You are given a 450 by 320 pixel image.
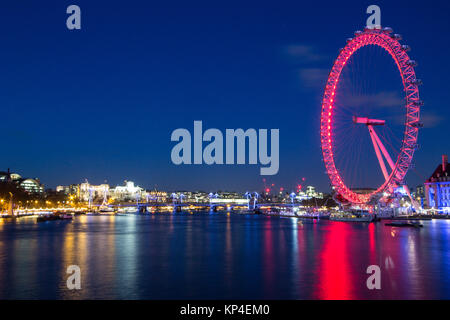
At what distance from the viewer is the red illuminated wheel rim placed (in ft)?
168

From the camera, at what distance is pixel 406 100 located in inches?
2077

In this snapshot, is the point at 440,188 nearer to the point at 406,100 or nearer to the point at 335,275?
the point at 406,100

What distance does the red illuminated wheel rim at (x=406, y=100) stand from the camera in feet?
168

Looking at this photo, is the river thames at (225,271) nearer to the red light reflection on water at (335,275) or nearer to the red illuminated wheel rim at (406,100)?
the red light reflection on water at (335,275)

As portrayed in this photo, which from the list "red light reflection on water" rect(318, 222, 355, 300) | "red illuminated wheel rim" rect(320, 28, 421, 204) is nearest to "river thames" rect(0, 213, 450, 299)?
"red light reflection on water" rect(318, 222, 355, 300)

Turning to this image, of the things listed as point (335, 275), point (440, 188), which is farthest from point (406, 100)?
point (440, 188)

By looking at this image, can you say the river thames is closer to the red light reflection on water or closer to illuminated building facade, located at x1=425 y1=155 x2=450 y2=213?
the red light reflection on water

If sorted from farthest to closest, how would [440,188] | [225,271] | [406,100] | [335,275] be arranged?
[440,188] < [406,100] < [225,271] < [335,275]

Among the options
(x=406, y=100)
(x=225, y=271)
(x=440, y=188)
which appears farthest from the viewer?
(x=440, y=188)

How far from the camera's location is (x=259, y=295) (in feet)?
57.7

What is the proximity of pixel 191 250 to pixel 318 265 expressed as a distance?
39.6ft
